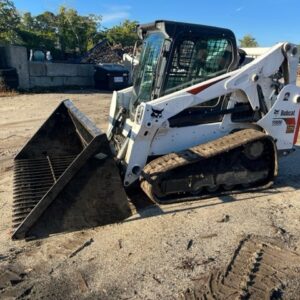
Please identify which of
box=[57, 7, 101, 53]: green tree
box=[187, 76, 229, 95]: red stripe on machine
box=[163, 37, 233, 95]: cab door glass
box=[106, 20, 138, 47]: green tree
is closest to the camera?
box=[187, 76, 229, 95]: red stripe on machine

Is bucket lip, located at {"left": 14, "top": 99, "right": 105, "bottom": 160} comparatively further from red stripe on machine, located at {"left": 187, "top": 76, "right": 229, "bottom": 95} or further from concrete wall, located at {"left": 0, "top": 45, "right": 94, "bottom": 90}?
concrete wall, located at {"left": 0, "top": 45, "right": 94, "bottom": 90}

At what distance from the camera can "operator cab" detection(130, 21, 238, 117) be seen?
4.90 meters

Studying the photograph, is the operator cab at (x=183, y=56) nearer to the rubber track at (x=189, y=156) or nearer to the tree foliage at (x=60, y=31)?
the rubber track at (x=189, y=156)

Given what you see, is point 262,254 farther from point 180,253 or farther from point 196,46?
point 196,46

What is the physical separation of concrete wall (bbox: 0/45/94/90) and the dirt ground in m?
12.8

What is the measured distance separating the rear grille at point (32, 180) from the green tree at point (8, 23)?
2245 cm

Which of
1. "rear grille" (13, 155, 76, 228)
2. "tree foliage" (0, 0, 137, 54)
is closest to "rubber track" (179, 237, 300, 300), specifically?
"rear grille" (13, 155, 76, 228)

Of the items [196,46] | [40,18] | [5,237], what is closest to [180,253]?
[5,237]

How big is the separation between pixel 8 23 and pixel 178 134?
25756 mm

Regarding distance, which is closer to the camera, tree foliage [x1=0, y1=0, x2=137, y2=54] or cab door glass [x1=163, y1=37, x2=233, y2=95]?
cab door glass [x1=163, y1=37, x2=233, y2=95]

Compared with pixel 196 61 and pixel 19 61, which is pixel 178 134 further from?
pixel 19 61

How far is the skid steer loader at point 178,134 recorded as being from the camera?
412 centimetres

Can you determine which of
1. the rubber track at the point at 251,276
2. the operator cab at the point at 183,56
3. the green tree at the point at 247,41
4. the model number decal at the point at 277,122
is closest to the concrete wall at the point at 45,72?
the operator cab at the point at 183,56

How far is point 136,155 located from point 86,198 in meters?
0.91
